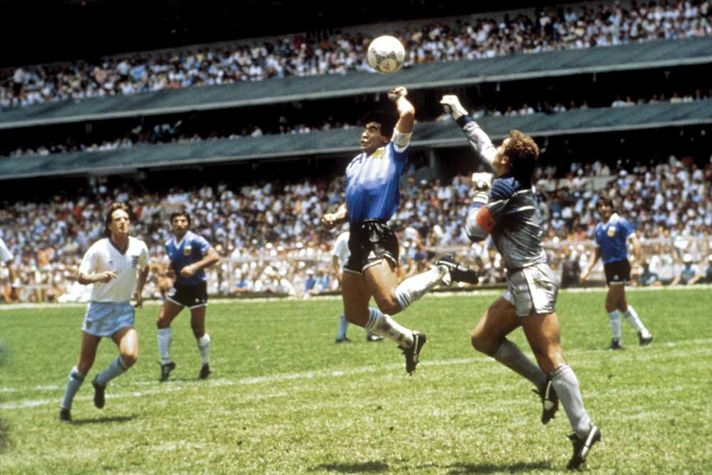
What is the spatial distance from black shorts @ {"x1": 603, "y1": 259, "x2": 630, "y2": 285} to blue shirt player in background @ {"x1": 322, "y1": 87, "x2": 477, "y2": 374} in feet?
24.8

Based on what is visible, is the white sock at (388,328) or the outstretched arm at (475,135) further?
Answer: the white sock at (388,328)

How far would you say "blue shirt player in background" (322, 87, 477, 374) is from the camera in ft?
29.7

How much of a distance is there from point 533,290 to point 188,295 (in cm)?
803

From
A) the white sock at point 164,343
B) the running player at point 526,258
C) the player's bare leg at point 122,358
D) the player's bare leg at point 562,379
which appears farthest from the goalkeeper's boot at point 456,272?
the white sock at point 164,343

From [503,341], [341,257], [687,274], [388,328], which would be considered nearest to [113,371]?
[388,328]

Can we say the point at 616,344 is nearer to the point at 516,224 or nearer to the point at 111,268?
the point at 111,268

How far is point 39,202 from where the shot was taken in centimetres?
5562

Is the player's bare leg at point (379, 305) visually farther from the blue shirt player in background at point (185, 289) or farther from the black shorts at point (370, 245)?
the blue shirt player in background at point (185, 289)

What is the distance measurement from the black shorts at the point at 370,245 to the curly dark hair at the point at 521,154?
1.88 meters

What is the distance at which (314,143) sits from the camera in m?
47.8

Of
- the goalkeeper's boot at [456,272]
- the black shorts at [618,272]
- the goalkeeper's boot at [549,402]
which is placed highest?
the goalkeeper's boot at [456,272]

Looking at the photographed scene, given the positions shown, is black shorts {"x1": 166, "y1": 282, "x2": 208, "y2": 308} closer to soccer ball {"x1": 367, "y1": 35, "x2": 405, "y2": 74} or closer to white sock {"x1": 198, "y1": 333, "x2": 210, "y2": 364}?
white sock {"x1": 198, "y1": 333, "x2": 210, "y2": 364}

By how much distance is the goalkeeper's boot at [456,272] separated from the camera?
8.49 m

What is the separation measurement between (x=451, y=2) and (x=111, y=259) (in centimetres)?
3890
